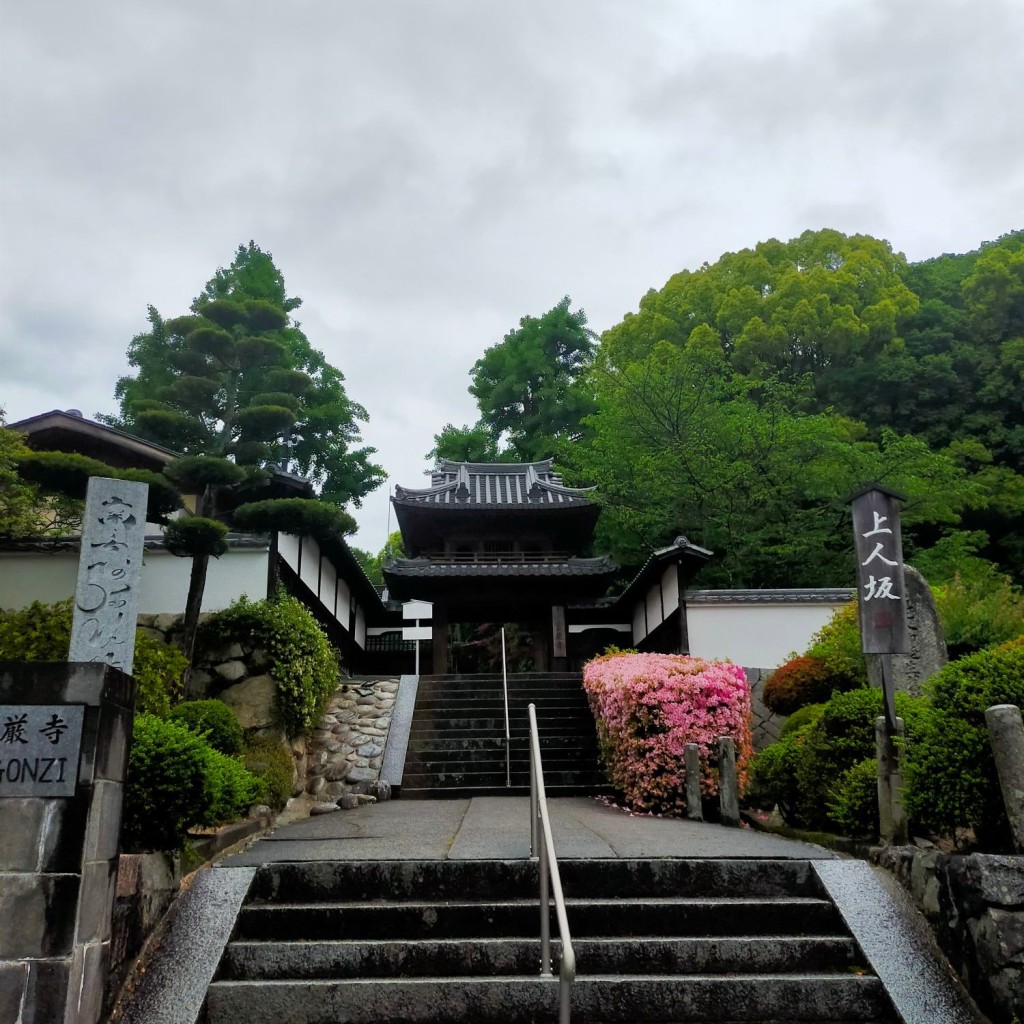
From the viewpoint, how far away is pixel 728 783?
895 centimetres

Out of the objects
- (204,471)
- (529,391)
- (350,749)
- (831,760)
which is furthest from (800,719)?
(529,391)

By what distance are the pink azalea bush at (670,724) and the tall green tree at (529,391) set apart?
20338 millimetres

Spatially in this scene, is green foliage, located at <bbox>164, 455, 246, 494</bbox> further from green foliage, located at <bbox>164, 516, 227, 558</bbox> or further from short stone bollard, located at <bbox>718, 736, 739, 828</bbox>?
short stone bollard, located at <bbox>718, 736, 739, 828</bbox>

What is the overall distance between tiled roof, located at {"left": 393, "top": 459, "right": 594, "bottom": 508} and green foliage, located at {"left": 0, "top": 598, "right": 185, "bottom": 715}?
37.1 ft

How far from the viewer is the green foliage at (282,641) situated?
11.2 m

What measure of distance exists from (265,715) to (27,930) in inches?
281

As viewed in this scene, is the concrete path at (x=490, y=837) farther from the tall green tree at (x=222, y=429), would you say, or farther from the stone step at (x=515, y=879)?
the tall green tree at (x=222, y=429)

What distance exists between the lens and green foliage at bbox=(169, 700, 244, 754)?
8.60m

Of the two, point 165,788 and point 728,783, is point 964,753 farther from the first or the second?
point 165,788

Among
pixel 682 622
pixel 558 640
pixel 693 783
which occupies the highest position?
pixel 558 640

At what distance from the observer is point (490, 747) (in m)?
12.7

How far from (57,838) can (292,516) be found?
8194 millimetres

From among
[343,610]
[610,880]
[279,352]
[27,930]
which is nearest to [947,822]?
[610,880]

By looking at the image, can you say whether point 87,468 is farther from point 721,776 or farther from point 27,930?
point 721,776
